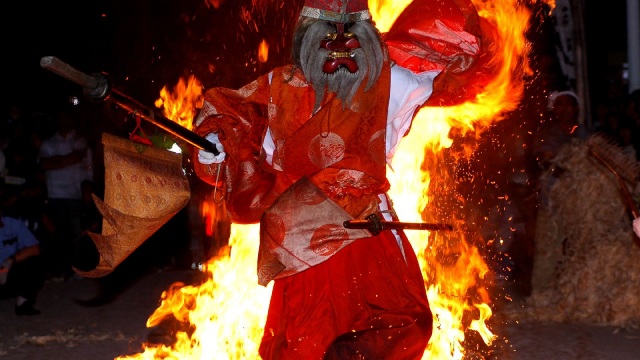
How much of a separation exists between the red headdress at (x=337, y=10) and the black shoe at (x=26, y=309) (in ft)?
17.6

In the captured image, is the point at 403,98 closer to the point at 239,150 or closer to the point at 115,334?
the point at 239,150

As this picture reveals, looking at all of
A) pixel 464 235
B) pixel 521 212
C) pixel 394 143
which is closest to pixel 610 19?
pixel 521 212

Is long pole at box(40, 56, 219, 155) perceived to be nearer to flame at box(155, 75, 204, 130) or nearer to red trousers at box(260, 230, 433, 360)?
red trousers at box(260, 230, 433, 360)

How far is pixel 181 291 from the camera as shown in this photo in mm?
6355

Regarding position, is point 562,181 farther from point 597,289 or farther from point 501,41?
point 501,41

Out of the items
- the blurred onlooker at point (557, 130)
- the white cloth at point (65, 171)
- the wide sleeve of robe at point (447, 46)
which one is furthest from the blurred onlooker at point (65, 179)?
the wide sleeve of robe at point (447, 46)

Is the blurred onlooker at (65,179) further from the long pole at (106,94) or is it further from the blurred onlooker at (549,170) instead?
the long pole at (106,94)

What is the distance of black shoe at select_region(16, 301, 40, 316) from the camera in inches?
351

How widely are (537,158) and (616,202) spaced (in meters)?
0.89

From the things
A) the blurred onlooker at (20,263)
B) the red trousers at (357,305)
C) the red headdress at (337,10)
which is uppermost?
the red headdress at (337,10)

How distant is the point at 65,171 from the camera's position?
1061 centimetres

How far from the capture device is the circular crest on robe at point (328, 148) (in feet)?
14.6

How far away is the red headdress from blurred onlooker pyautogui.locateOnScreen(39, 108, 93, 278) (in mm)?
6616

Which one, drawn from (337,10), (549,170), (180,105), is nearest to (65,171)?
(549,170)
